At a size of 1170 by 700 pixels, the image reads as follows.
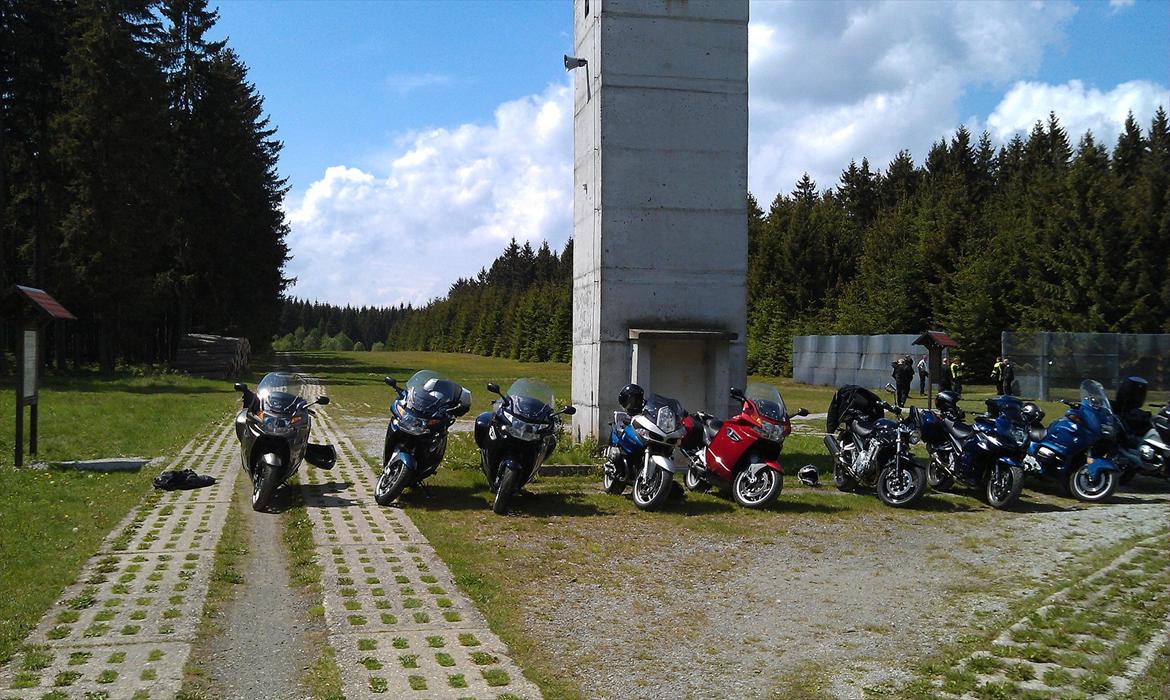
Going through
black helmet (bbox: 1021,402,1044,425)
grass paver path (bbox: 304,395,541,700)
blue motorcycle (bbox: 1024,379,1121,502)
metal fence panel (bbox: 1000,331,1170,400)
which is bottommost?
grass paver path (bbox: 304,395,541,700)

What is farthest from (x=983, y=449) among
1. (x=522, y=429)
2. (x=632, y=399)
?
(x=522, y=429)

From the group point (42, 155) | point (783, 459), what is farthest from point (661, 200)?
point (42, 155)

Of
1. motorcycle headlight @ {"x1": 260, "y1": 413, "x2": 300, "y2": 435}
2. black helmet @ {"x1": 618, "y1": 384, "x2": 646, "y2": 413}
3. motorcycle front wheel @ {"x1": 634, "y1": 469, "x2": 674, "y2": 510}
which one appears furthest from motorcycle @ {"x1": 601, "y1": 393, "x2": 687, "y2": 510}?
motorcycle headlight @ {"x1": 260, "y1": 413, "x2": 300, "y2": 435}

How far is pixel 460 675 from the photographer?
4.81 metres

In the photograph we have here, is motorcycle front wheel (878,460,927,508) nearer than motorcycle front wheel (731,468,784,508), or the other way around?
motorcycle front wheel (731,468,784,508)

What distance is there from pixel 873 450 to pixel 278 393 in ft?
23.2

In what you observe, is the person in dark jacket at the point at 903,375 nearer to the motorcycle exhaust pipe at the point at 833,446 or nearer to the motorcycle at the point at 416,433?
the motorcycle exhaust pipe at the point at 833,446

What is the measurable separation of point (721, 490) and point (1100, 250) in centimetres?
3721

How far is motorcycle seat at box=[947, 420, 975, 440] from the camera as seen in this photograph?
1158 cm

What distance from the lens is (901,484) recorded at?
11039 millimetres

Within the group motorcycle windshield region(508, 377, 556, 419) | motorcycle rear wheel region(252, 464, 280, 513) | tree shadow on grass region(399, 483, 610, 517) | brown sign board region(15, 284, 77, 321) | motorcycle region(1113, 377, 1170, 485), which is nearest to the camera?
motorcycle rear wheel region(252, 464, 280, 513)

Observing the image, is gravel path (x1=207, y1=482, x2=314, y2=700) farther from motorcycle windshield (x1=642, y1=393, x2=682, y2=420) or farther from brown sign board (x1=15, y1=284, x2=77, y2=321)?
brown sign board (x1=15, y1=284, x2=77, y2=321)

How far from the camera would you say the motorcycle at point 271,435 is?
31.6 ft

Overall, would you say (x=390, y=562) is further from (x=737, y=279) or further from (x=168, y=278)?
(x=168, y=278)
